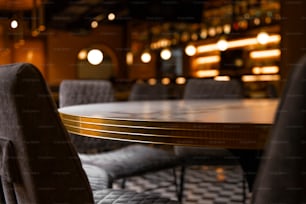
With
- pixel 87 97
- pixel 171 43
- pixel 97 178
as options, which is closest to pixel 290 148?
pixel 97 178

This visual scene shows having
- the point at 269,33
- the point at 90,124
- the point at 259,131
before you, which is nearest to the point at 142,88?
the point at 90,124

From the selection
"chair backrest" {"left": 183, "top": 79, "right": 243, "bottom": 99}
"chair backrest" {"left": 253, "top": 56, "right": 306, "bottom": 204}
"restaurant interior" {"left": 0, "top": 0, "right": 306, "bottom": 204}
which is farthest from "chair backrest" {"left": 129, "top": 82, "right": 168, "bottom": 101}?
"chair backrest" {"left": 253, "top": 56, "right": 306, "bottom": 204}

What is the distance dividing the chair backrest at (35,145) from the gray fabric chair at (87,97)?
1.57 meters

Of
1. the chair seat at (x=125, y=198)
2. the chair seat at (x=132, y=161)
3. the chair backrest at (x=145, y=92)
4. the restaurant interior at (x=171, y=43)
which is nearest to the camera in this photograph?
the chair seat at (x=125, y=198)

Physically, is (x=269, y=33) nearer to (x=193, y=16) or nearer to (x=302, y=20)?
(x=193, y=16)

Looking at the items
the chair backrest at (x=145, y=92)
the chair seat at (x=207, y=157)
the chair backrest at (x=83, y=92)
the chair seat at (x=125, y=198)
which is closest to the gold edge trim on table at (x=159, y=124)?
the chair seat at (x=125, y=198)

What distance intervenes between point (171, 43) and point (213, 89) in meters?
9.85

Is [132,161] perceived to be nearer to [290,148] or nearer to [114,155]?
[114,155]

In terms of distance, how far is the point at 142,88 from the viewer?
327 centimetres

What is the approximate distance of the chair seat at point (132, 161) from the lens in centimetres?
206

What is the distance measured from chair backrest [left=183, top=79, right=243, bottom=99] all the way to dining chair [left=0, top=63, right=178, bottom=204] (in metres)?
2.10

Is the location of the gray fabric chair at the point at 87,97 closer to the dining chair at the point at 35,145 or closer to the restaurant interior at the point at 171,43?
the restaurant interior at the point at 171,43

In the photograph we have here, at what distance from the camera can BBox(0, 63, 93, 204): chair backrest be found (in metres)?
0.83

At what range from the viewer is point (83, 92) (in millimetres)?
2650
